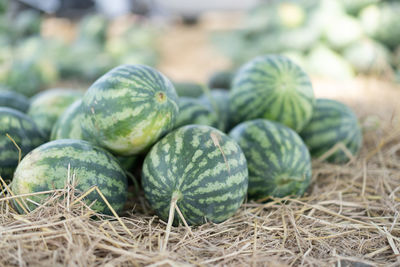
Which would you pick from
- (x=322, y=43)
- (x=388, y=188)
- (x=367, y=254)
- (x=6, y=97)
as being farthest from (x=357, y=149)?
(x=322, y=43)

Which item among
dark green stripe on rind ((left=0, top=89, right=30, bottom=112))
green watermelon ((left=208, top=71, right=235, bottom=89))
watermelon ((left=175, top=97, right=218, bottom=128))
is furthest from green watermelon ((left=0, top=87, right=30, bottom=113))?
green watermelon ((left=208, top=71, right=235, bottom=89))

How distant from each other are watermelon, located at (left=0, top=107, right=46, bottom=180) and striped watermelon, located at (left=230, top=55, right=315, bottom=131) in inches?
55.2

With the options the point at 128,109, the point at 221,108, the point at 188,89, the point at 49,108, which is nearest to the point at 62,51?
the point at 188,89

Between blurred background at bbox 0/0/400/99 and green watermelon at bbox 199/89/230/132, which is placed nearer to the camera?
green watermelon at bbox 199/89/230/132

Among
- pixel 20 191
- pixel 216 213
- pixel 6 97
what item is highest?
pixel 6 97

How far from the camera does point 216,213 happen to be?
167 cm

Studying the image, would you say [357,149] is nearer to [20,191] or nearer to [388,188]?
[388,188]

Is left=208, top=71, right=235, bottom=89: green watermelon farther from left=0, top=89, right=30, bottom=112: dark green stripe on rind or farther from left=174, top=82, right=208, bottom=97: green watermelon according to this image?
left=0, top=89, right=30, bottom=112: dark green stripe on rind

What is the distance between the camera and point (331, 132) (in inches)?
98.8

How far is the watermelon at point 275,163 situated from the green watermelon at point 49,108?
1414 millimetres

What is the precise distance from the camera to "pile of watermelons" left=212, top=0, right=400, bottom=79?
5750mm

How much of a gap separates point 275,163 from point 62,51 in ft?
22.1

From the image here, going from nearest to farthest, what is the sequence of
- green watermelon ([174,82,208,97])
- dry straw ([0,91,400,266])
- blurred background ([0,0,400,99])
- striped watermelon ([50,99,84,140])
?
dry straw ([0,91,400,266]), striped watermelon ([50,99,84,140]), green watermelon ([174,82,208,97]), blurred background ([0,0,400,99])

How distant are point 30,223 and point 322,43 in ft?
20.3
